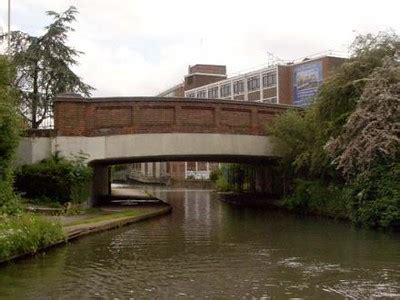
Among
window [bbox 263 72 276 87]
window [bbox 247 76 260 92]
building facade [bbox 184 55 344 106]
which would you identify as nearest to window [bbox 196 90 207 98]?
building facade [bbox 184 55 344 106]

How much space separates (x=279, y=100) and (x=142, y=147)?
6243 cm

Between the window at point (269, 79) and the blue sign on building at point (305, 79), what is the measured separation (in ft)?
12.1

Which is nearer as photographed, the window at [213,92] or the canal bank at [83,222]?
the canal bank at [83,222]

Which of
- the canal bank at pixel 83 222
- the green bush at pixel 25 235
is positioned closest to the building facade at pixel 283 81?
the canal bank at pixel 83 222

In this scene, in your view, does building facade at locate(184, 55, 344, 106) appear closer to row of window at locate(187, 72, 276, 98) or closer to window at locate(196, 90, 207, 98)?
row of window at locate(187, 72, 276, 98)

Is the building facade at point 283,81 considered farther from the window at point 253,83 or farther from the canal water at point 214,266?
the canal water at point 214,266

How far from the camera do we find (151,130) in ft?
96.0

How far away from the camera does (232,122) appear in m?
31.1

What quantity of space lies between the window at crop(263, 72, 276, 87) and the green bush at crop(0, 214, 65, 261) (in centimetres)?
7717

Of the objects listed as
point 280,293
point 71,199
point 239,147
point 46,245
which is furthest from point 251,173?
point 280,293

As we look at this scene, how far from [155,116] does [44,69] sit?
11960 millimetres

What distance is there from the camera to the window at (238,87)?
327 ft

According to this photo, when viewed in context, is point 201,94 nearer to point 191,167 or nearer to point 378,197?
point 191,167

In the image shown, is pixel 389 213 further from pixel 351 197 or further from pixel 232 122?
pixel 232 122
